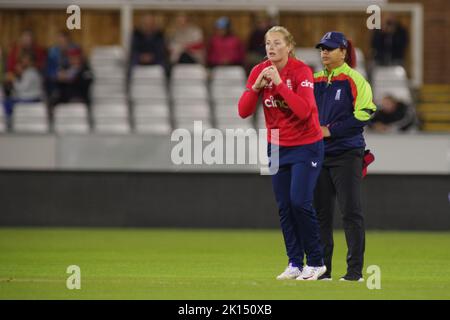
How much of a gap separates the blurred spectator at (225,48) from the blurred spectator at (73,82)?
251 cm

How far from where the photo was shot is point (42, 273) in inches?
448

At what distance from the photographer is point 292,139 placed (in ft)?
33.7

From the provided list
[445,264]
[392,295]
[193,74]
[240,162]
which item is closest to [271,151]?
[392,295]

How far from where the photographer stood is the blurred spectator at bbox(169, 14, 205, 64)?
72.3 feet

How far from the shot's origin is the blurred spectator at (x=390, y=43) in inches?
862

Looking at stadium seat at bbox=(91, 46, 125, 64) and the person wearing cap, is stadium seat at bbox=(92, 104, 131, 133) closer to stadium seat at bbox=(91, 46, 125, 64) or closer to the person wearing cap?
stadium seat at bbox=(91, 46, 125, 64)

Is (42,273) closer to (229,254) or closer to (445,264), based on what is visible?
(229,254)

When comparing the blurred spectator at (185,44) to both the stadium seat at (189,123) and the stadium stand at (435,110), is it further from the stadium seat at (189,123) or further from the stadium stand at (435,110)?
the stadium stand at (435,110)

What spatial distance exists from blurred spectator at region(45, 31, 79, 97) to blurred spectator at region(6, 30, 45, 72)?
402 mm

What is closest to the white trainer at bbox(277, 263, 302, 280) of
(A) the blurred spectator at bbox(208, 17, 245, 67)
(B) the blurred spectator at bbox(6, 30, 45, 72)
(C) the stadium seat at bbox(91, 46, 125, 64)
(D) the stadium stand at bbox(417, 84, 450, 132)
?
(D) the stadium stand at bbox(417, 84, 450, 132)

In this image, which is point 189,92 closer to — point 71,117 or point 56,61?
point 71,117

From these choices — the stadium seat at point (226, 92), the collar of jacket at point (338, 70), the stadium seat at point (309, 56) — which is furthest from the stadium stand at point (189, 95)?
the collar of jacket at point (338, 70)
